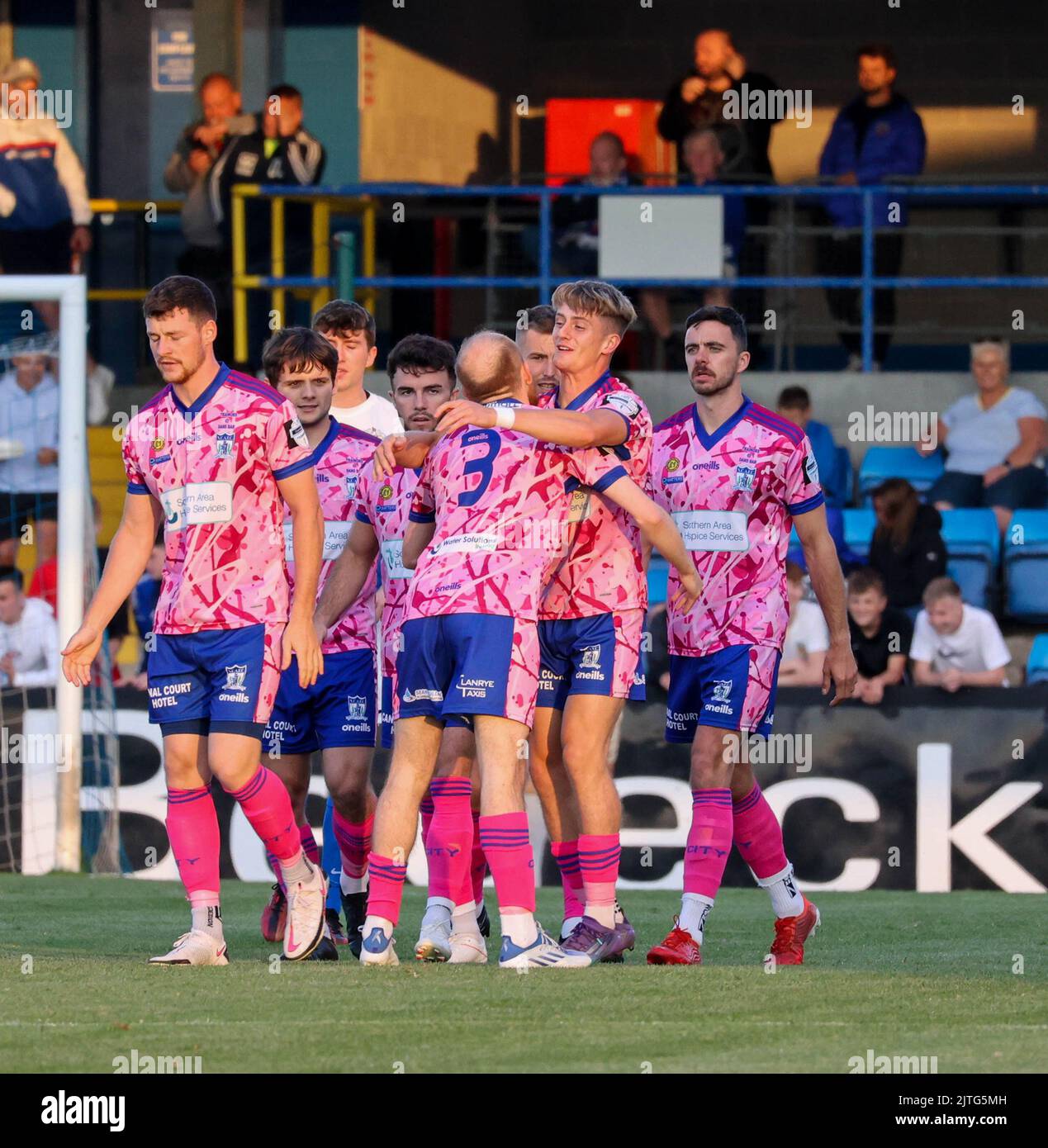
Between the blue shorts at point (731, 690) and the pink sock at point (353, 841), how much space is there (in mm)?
1235

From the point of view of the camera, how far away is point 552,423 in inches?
239

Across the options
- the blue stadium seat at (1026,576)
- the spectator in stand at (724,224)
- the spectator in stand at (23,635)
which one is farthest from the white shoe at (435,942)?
the spectator in stand at (724,224)

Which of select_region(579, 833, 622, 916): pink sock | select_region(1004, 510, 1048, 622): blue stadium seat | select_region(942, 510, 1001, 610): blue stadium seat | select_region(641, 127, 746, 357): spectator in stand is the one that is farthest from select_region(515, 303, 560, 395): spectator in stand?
select_region(641, 127, 746, 357): spectator in stand

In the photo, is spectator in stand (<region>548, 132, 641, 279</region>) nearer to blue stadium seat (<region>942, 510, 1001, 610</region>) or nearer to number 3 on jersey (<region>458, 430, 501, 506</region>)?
blue stadium seat (<region>942, 510, 1001, 610</region>)

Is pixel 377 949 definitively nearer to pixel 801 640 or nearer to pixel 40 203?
pixel 801 640

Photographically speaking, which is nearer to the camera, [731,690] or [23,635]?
[731,690]

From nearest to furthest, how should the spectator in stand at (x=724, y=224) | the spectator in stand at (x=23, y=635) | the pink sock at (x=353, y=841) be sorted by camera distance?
the pink sock at (x=353, y=841) → the spectator in stand at (x=23, y=635) → the spectator in stand at (x=724, y=224)

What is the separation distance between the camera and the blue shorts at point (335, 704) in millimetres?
7574

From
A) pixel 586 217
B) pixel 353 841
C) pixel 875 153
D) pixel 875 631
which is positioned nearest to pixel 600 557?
pixel 353 841

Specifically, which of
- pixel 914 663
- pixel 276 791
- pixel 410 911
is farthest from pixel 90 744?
pixel 276 791

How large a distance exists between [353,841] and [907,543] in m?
5.71

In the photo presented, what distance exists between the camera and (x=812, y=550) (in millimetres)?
7113

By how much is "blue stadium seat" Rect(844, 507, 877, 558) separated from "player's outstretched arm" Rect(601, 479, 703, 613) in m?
6.82

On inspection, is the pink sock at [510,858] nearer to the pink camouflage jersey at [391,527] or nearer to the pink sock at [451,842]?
the pink sock at [451,842]
